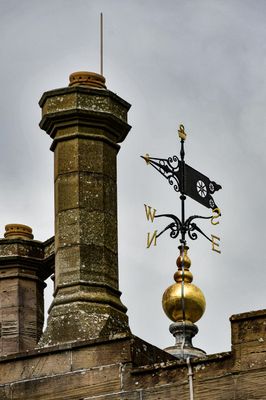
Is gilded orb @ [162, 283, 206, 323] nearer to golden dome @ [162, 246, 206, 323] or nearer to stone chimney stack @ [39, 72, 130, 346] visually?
golden dome @ [162, 246, 206, 323]

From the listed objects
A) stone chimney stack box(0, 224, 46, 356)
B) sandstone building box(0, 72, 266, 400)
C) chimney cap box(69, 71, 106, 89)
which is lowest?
sandstone building box(0, 72, 266, 400)

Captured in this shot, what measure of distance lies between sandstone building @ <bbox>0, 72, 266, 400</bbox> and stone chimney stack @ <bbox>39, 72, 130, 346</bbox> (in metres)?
0.01

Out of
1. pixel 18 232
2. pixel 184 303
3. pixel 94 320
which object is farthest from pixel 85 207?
pixel 18 232

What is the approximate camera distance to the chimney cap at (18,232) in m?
42.6

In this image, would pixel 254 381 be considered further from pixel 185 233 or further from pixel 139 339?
pixel 185 233

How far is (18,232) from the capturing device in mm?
42750

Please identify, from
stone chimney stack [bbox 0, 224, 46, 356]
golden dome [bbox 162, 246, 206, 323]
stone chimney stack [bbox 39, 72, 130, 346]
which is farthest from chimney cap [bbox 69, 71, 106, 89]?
stone chimney stack [bbox 0, 224, 46, 356]

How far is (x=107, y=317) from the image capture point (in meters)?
36.7

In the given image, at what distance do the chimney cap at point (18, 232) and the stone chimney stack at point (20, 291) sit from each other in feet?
0.43

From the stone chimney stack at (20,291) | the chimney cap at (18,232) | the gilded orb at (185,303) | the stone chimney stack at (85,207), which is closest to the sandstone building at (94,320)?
the stone chimney stack at (85,207)

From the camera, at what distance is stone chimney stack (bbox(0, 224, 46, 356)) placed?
1661 inches

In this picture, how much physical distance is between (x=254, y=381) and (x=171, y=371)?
1101 millimetres

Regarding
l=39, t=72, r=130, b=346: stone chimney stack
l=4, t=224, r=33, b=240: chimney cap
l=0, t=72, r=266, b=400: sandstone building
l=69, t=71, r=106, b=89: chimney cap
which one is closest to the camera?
l=0, t=72, r=266, b=400: sandstone building

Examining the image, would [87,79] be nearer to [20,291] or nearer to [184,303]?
[184,303]
